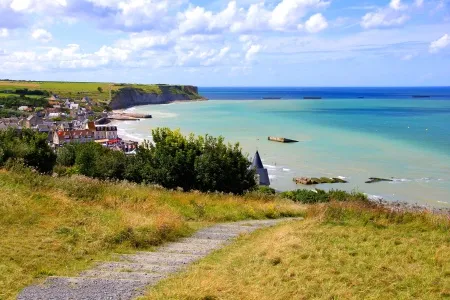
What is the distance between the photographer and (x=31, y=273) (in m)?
7.76

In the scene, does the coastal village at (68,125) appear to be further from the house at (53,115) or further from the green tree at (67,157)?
the green tree at (67,157)

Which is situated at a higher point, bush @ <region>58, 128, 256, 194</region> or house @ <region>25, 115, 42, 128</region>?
bush @ <region>58, 128, 256, 194</region>

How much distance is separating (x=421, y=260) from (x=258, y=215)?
285 inches

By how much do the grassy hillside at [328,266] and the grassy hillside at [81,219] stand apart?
6.87 feet

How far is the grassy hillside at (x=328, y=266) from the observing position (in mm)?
7055

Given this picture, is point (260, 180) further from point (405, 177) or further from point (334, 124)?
point (334, 124)

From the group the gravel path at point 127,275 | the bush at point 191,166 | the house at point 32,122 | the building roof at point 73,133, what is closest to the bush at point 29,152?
the bush at point 191,166

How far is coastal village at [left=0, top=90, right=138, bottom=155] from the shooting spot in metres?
64.8

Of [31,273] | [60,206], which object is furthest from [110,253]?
[60,206]

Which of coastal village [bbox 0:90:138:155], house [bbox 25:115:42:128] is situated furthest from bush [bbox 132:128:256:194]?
house [bbox 25:115:42:128]

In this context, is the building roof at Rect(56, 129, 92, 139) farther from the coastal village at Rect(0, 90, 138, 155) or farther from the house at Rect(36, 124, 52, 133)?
the house at Rect(36, 124, 52, 133)

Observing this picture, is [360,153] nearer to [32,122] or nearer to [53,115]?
[32,122]

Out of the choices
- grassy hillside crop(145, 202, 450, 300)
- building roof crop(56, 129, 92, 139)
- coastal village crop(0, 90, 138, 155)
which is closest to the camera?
grassy hillside crop(145, 202, 450, 300)

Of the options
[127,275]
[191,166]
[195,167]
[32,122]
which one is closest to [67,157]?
[191,166]
